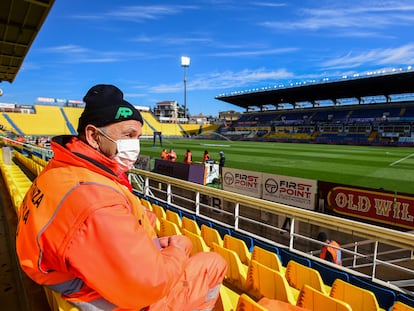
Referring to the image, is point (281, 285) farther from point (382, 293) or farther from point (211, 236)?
point (211, 236)

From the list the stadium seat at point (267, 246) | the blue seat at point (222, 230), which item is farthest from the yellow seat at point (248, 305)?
the blue seat at point (222, 230)

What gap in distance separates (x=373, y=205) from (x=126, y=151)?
6670 mm

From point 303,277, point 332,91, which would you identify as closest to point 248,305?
point 303,277

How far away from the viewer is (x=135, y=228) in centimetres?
95

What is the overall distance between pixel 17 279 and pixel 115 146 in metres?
1.89

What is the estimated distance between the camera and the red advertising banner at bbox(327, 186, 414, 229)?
5879 millimetres

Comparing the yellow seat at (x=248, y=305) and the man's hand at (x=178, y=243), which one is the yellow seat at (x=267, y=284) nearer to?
the yellow seat at (x=248, y=305)

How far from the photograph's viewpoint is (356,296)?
6.85 ft

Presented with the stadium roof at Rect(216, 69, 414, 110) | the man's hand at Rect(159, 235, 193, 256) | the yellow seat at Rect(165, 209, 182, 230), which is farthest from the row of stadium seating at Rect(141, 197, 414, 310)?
the stadium roof at Rect(216, 69, 414, 110)

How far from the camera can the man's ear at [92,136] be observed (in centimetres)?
124

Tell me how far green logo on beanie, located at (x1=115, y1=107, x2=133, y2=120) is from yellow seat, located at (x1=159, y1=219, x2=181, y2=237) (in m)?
2.30

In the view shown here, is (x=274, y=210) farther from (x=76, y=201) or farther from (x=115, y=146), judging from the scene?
(x=76, y=201)

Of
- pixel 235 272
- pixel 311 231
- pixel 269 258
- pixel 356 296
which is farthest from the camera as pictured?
pixel 311 231

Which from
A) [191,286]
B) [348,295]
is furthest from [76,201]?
[348,295]
